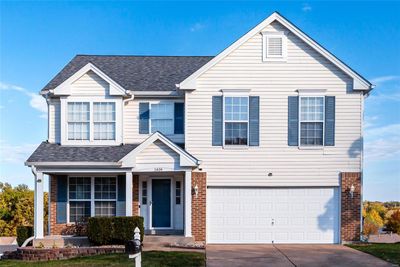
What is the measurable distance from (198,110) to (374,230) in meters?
41.9

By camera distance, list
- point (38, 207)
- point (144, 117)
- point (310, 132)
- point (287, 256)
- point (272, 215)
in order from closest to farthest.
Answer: point (287, 256), point (38, 207), point (310, 132), point (272, 215), point (144, 117)

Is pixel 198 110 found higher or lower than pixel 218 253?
higher

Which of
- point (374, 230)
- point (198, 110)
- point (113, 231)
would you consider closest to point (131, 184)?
point (113, 231)

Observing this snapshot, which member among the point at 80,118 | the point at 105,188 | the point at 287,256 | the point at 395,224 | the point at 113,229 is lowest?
the point at 395,224

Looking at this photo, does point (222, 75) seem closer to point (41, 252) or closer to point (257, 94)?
point (257, 94)

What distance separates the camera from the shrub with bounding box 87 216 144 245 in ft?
55.3

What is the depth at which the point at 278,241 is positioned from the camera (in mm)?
18625

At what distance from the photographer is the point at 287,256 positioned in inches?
584

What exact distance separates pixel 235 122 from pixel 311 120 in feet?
9.76

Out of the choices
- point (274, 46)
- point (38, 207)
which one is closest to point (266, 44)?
point (274, 46)

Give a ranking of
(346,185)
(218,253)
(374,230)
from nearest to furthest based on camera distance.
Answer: (218,253), (346,185), (374,230)

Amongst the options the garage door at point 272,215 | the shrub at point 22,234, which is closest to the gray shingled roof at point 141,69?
the garage door at point 272,215

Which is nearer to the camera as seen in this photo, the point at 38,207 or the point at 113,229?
the point at 113,229

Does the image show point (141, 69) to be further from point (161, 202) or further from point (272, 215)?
point (272, 215)
